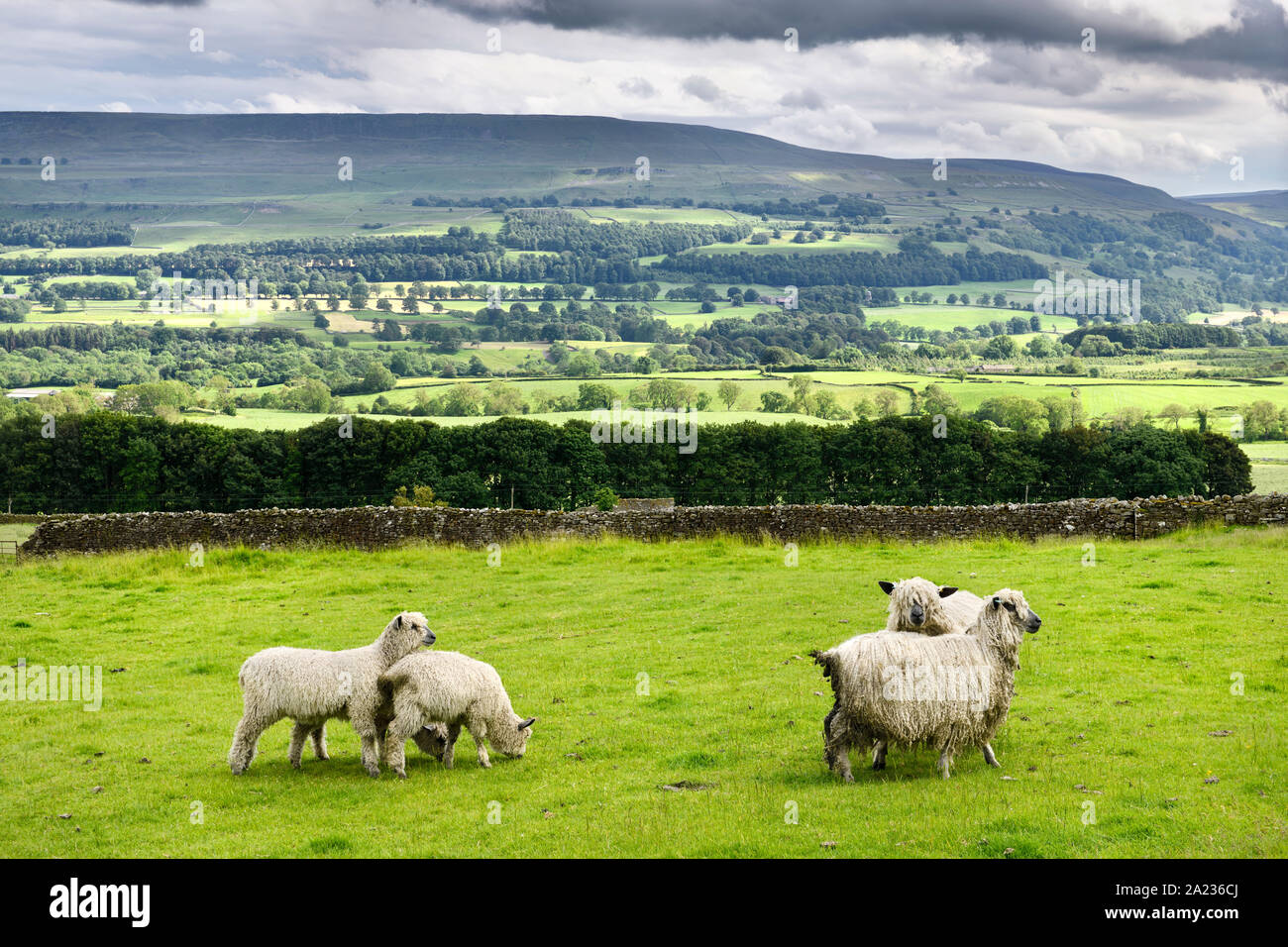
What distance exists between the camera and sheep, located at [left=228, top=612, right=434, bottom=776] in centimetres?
1221

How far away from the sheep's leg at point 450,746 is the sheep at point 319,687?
774 mm

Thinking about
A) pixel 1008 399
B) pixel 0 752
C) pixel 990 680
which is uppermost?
pixel 1008 399

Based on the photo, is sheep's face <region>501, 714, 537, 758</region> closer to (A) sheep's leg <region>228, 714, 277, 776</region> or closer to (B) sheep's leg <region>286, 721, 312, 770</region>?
(B) sheep's leg <region>286, 721, 312, 770</region>

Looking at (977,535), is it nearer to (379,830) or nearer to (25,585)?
(379,830)

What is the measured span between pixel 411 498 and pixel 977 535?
32037 millimetres

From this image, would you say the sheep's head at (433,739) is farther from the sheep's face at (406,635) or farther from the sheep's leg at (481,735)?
the sheep's face at (406,635)

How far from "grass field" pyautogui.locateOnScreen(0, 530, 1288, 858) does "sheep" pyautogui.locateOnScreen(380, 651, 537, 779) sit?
1.05 ft

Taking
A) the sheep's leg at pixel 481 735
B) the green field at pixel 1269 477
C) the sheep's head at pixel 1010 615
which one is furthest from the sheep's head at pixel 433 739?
the green field at pixel 1269 477

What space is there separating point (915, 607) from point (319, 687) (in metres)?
6.73

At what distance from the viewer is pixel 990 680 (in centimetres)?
1130

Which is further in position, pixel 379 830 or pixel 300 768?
pixel 300 768

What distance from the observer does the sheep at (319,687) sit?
40.1ft

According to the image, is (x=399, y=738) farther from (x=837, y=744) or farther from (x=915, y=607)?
(x=915, y=607)
